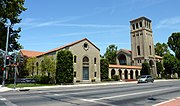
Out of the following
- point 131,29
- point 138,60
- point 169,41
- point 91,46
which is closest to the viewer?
point 91,46

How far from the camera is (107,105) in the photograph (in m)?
10.5

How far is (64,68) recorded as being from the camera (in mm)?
37000

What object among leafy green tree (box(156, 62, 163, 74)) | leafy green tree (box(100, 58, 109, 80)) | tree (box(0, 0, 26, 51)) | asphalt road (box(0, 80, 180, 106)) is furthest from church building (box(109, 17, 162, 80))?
asphalt road (box(0, 80, 180, 106))

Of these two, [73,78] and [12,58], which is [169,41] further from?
[12,58]

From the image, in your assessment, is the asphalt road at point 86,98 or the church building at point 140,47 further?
the church building at point 140,47

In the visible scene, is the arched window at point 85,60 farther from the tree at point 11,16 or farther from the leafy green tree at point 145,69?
the leafy green tree at point 145,69

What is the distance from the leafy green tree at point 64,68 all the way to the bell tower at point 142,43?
36.8m

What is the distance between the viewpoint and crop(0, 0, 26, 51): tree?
109 feet

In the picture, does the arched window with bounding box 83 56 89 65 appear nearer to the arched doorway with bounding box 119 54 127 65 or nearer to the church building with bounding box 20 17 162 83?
the church building with bounding box 20 17 162 83

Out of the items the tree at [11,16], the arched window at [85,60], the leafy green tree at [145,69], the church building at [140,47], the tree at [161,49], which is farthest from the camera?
the tree at [161,49]

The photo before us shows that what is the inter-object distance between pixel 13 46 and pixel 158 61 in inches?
2129

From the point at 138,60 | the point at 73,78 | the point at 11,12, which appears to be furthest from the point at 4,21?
the point at 138,60

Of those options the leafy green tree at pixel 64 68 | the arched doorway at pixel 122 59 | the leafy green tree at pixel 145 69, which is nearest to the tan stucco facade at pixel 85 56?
the leafy green tree at pixel 64 68

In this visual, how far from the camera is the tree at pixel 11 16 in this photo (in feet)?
109
